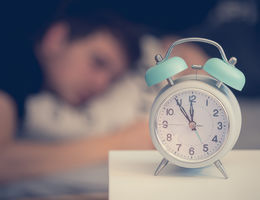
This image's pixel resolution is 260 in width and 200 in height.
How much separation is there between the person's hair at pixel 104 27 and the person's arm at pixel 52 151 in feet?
1.06

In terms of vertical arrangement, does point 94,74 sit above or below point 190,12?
below

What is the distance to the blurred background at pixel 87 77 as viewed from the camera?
207 centimetres

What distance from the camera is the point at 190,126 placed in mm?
1314

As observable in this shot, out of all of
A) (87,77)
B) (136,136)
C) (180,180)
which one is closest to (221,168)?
(180,180)

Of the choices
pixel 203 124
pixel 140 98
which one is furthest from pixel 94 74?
pixel 203 124

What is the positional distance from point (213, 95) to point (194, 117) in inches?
3.1

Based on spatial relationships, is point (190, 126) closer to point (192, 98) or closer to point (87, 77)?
point (192, 98)

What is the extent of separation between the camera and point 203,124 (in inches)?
51.8

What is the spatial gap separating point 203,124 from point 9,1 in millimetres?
1137

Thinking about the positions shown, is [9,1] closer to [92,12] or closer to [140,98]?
[92,12]

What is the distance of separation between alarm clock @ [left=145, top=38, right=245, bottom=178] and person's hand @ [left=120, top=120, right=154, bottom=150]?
0.81 meters

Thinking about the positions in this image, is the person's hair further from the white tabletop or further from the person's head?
the white tabletop

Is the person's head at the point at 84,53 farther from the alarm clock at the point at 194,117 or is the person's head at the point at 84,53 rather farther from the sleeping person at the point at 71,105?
the alarm clock at the point at 194,117

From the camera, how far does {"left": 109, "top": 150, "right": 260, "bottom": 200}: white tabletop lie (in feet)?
3.89
